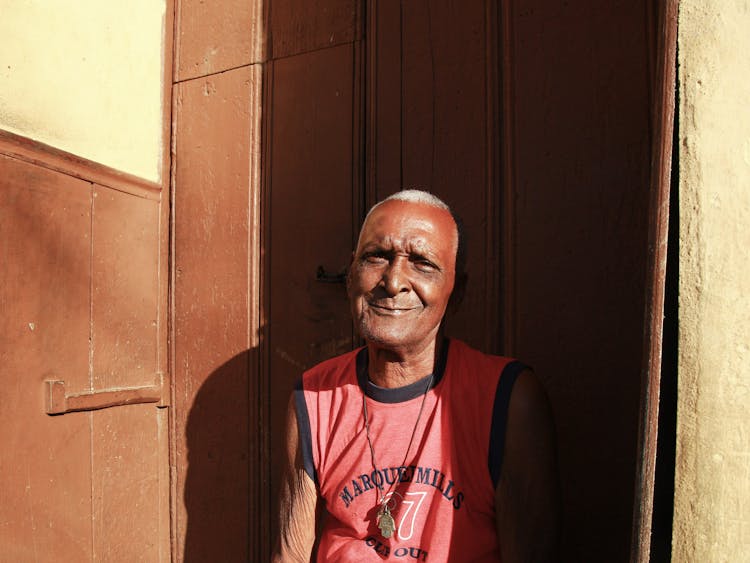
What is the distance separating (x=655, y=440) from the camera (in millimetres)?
1068

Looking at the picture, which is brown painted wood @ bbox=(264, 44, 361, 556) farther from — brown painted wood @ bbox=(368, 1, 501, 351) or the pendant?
the pendant

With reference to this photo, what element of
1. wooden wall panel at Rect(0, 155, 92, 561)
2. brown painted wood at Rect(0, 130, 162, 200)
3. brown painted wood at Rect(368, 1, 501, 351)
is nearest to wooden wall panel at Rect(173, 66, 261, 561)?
brown painted wood at Rect(0, 130, 162, 200)

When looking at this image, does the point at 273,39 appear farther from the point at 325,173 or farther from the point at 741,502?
the point at 741,502

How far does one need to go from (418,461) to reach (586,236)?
0.87 m

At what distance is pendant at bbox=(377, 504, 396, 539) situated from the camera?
149 centimetres

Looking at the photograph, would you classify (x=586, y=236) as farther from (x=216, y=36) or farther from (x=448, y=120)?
(x=216, y=36)

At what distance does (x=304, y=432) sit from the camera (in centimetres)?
171

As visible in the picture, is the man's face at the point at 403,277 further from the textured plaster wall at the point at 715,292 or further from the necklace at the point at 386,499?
the textured plaster wall at the point at 715,292

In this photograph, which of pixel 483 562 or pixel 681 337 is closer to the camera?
pixel 681 337

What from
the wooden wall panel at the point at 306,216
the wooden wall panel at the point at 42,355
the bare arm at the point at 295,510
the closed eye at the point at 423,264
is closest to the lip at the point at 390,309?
the closed eye at the point at 423,264

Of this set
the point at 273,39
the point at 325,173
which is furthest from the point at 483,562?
the point at 273,39

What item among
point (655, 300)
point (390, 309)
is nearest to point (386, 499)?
point (390, 309)

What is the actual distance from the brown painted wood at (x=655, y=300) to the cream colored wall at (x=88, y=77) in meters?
1.78

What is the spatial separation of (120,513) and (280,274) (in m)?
1.04
